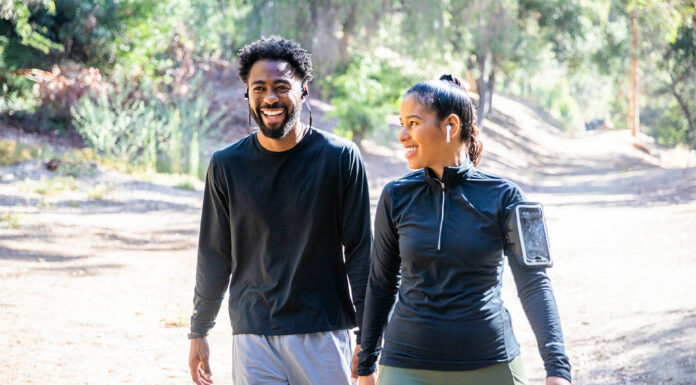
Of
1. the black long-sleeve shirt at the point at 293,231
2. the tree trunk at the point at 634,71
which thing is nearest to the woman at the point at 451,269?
the black long-sleeve shirt at the point at 293,231

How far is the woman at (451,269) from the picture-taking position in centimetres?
267

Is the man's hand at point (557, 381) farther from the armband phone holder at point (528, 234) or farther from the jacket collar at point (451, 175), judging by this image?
the jacket collar at point (451, 175)

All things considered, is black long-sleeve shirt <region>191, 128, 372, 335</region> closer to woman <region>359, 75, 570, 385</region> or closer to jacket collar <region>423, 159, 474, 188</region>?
woman <region>359, 75, 570, 385</region>

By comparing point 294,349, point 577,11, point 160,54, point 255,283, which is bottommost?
point 294,349

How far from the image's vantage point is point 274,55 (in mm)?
3658

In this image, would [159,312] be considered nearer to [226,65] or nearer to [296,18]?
[296,18]

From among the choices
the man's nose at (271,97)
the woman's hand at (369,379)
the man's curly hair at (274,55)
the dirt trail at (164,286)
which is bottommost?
the dirt trail at (164,286)

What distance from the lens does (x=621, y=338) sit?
8.05 meters

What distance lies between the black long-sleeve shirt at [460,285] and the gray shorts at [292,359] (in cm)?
63

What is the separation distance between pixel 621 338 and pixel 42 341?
5308 millimetres

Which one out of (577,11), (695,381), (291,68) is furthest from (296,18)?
(291,68)

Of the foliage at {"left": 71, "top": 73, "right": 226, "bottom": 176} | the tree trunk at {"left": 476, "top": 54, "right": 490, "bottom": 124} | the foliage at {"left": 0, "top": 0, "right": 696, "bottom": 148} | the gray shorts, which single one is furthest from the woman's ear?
the tree trunk at {"left": 476, "top": 54, "right": 490, "bottom": 124}

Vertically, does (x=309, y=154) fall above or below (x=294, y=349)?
above

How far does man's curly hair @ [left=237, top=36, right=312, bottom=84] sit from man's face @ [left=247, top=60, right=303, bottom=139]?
0.03 meters
